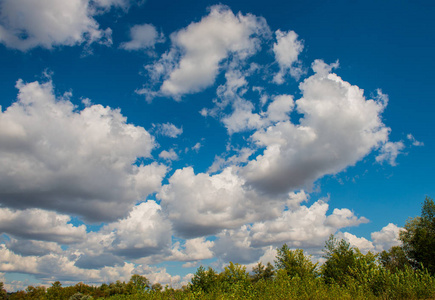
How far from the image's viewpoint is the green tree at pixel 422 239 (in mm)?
51312

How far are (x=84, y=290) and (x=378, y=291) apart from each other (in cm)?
12261

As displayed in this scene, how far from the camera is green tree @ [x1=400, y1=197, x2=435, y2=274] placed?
168 ft

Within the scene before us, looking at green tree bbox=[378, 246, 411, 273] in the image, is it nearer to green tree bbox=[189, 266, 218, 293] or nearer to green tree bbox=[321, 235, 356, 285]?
green tree bbox=[321, 235, 356, 285]

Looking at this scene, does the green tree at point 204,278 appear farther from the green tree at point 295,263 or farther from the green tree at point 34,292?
the green tree at point 34,292

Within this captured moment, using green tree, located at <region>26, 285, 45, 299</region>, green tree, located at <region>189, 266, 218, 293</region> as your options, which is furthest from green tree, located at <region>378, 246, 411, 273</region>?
green tree, located at <region>26, 285, 45, 299</region>

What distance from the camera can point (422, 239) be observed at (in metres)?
52.6

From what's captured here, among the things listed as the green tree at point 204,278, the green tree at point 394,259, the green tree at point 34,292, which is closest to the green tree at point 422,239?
the green tree at point 394,259

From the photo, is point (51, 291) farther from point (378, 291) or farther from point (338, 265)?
point (378, 291)

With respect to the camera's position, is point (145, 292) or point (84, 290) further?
point (84, 290)

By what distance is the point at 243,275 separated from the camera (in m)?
49.5

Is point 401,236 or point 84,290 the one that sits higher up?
point 401,236

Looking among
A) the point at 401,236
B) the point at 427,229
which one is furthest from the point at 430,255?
the point at 401,236

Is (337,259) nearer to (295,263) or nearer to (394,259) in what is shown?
(295,263)

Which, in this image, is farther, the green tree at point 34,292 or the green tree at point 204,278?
the green tree at point 34,292
